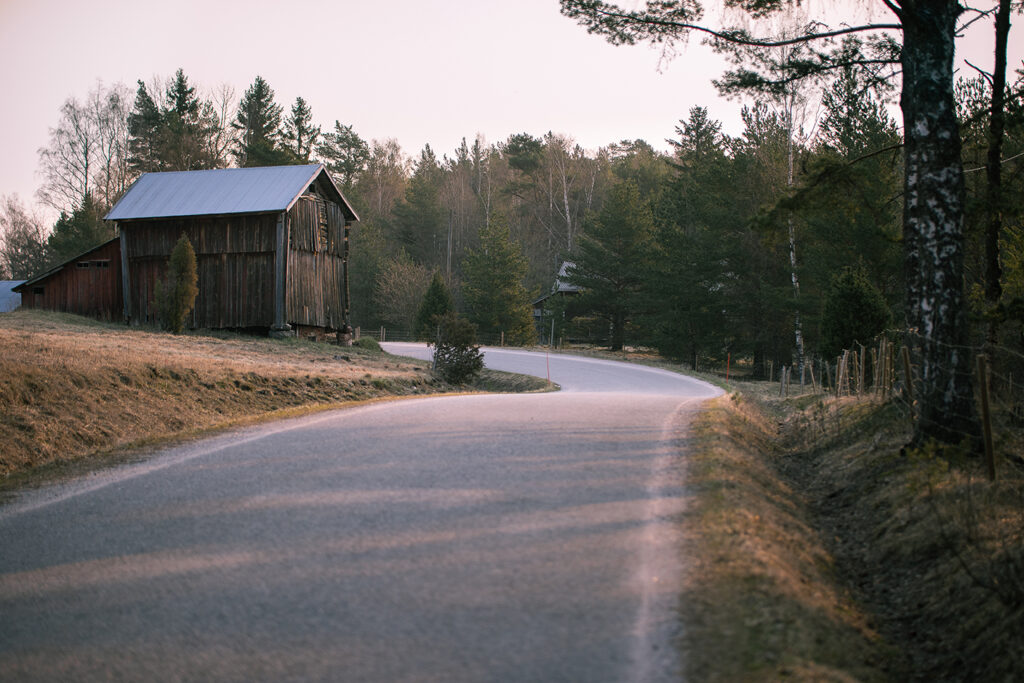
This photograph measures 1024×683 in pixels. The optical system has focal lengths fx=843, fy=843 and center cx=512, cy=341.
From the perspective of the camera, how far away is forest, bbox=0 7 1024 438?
19.5 metres

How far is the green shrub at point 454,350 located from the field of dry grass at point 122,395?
11.7ft

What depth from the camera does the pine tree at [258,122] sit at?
6331 cm

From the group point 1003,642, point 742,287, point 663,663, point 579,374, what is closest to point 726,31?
point 1003,642

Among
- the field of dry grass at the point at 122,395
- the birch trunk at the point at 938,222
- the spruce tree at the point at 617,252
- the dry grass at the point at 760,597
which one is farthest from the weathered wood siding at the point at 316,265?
the dry grass at the point at 760,597

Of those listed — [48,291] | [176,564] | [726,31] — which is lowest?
[176,564]

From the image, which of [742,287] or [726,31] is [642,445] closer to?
[726,31]

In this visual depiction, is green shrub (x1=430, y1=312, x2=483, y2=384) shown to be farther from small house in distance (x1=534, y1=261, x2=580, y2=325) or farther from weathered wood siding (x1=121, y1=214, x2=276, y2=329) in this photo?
small house in distance (x1=534, y1=261, x2=580, y2=325)

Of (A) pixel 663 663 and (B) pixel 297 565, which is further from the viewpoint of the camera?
(B) pixel 297 565

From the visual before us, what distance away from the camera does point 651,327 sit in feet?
157

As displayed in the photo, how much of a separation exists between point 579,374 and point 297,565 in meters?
27.3

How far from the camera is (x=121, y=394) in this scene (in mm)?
12344

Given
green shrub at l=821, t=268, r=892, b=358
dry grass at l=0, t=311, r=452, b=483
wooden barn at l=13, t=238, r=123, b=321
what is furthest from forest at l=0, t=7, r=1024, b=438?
wooden barn at l=13, t=238, r=123, b=321

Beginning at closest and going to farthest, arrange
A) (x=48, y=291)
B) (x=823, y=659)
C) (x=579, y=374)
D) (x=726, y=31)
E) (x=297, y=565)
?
(x=823, y=659) < (x=297, y=565) < (x=726, y=31) < (x=579, y=374) < (x=48, y=291)

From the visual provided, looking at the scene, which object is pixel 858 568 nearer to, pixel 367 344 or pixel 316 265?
pixel 316 265
